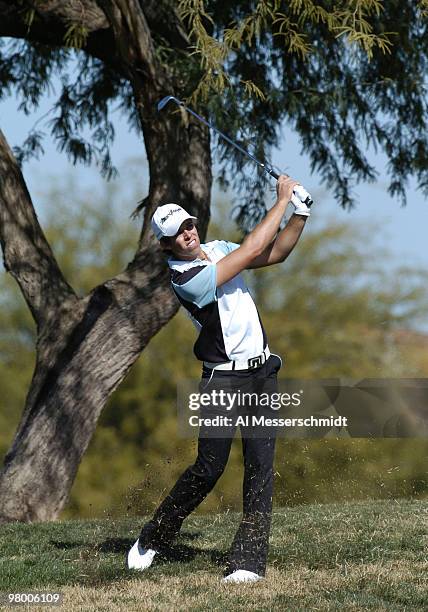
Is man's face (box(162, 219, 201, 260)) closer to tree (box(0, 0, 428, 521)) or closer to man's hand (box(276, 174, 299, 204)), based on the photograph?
man's hand (box(276, 174, 299, 204))

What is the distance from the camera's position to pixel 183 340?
Answer: 56.7 ft

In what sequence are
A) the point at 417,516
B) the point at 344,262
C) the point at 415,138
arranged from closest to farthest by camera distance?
1. the point at 417,516
2. the point at 415,138
3. the point at 344,262

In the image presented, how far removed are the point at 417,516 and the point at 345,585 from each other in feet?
7.18

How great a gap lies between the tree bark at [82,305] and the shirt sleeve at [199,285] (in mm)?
4710

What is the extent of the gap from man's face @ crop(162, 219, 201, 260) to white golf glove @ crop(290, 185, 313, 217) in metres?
0.52

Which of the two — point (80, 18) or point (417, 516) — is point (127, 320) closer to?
point (80, 18)

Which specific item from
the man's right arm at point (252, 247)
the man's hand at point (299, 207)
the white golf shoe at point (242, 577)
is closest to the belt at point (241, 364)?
the man's right arm at point (252, 247)

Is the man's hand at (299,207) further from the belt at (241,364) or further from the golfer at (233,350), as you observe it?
the belt at (241,364)

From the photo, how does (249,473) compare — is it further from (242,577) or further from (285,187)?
(285,187)

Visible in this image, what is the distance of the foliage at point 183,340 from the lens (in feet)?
56.5

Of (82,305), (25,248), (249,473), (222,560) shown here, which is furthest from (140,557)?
(25,248)

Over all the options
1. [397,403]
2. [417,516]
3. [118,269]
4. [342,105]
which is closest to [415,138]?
[342,105]

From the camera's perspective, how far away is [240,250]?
16.6 feet

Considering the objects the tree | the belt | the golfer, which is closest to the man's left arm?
the golfer
